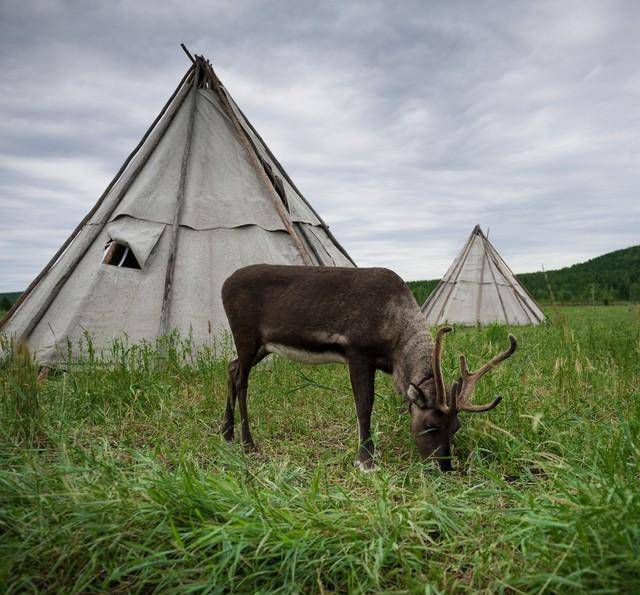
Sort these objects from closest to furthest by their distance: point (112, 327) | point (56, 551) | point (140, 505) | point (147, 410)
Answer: point (56, 551)
point (140, 505)
point (147, 410)
point (112, 327)

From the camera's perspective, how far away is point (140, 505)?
7.75ft

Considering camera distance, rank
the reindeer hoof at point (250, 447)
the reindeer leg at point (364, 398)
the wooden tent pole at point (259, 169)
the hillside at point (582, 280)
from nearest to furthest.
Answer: the reindeer leg at point (364, 398)
the reindeer hoof at point (250, 447)
the wooden tent pole at point (259, 169)
the hillside at point (582, 280)

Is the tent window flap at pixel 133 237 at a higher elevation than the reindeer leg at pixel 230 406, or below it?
higher

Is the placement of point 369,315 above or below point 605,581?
above

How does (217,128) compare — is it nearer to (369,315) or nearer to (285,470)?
(369,315)

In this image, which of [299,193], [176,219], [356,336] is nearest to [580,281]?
[299,193]

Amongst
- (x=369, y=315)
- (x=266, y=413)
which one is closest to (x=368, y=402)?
(x=369, y=315)

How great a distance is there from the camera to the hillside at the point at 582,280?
24.6 metres

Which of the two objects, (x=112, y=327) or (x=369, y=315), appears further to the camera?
(x=112, y=327)

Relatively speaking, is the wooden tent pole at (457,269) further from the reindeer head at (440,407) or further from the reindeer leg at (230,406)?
the reindeer head at (440,407)

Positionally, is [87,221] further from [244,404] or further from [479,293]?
[479,293]

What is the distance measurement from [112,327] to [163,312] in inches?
29.3

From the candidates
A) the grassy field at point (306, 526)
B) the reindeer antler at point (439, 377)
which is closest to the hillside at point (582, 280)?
the reindeer antler at point (439, 377)

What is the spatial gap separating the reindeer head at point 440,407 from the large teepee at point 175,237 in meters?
4.60
